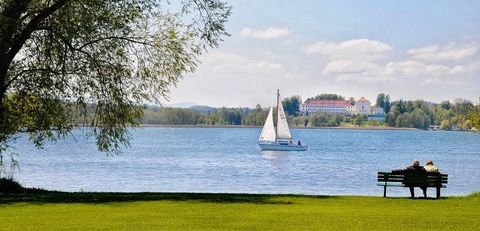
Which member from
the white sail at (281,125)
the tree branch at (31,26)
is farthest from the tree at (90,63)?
the white sail at (281,125)

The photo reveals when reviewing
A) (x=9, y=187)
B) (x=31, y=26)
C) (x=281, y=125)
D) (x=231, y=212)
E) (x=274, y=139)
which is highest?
(x=31, y=26)

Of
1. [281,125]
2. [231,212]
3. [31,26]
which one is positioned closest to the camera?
[231,212]

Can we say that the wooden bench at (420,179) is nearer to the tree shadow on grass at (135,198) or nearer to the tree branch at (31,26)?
the tree shadow on grass at (135,198)

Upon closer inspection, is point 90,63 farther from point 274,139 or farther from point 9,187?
point 274,139

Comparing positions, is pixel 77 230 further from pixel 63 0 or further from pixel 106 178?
pixel 106 178

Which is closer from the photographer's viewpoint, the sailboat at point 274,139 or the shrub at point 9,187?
the shrub at point 9,187

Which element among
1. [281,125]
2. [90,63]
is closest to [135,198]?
[90,63]

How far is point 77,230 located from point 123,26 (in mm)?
10355

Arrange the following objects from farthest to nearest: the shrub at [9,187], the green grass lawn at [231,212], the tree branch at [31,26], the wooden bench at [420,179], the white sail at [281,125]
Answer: the white sail at [281,125] < the shrub at [9,187] < the wooden bench at [420,179] < the tree branch at [31,26] < the green grass lawn at [231,212]

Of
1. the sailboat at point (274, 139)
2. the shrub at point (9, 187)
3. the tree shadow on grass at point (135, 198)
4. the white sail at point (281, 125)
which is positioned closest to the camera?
the tree shadow on grass at point (135, 198)

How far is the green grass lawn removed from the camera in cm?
1554

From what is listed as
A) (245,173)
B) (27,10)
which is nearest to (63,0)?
(27,10)

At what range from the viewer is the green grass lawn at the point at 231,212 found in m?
15.5

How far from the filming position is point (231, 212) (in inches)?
701
